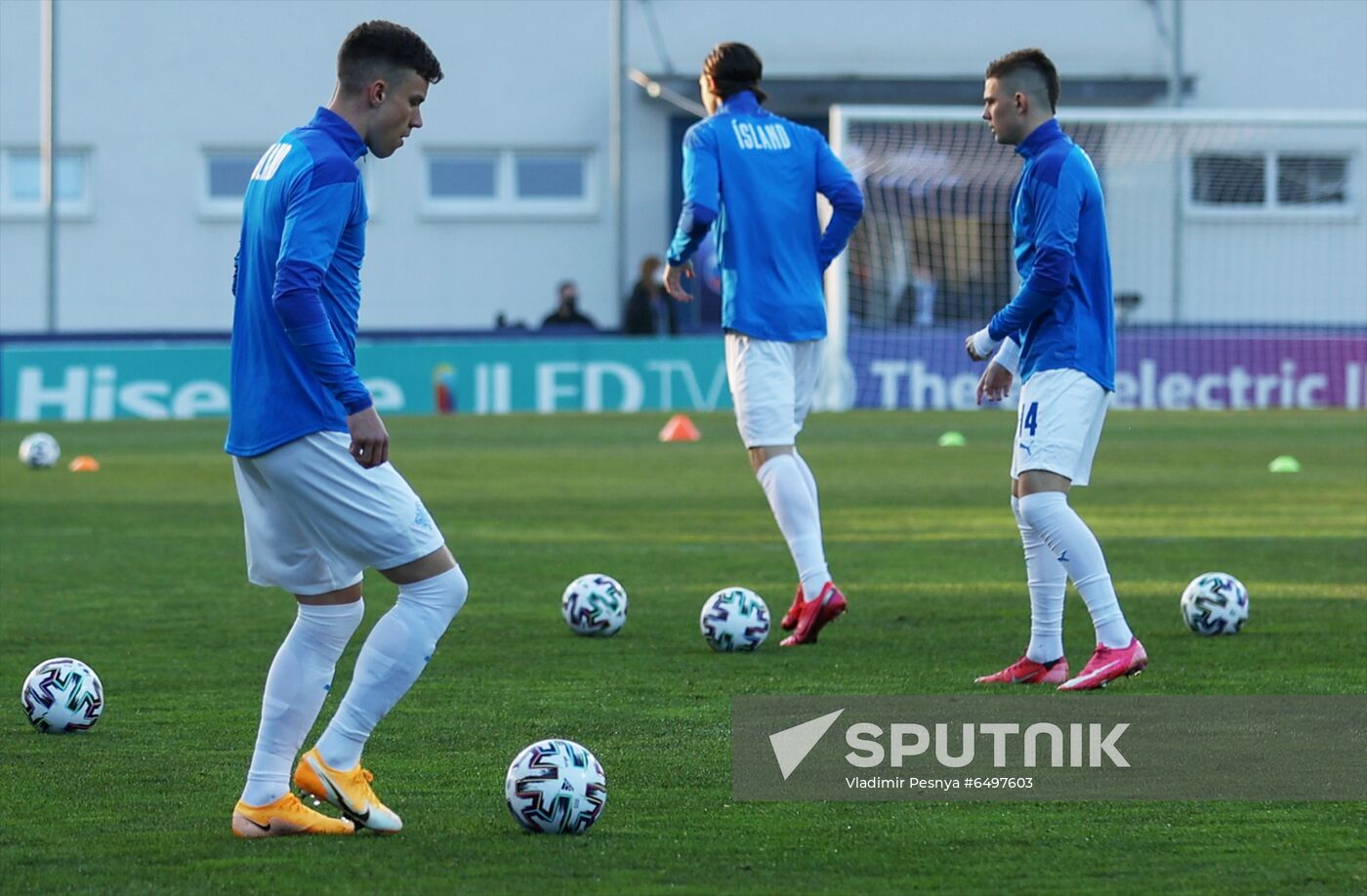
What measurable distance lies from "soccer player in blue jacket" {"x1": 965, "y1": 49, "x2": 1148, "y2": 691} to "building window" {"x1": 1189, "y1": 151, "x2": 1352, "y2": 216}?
24.9 metres

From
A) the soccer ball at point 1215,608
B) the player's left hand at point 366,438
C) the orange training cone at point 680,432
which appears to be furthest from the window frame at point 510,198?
the player's left hand at point 366,438

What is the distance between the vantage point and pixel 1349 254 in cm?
3103

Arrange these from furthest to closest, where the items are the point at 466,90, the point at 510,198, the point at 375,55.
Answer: the point at 510,198 → the point at 466,90 → the point at 375,55

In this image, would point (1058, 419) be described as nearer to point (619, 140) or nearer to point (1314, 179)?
point (619, 140)

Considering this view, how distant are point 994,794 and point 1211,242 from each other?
28.5m

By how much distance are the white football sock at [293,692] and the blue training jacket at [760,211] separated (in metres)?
3.72

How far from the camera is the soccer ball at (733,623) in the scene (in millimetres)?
8180

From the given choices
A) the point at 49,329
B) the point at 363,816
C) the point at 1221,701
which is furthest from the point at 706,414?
the point at 363,816

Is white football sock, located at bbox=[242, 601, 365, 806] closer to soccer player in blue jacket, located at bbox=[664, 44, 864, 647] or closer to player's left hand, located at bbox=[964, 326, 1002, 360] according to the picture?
player's left hand, located at bbox=[964, 326, 1002, 360]

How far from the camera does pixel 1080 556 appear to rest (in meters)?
7.18

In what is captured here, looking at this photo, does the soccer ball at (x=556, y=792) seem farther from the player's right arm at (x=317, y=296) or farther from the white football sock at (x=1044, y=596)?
the white football sock at (x=1044, y=596)

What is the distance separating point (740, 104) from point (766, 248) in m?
0.59

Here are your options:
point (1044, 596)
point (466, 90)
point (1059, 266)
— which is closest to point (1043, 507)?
point (1044, 596)

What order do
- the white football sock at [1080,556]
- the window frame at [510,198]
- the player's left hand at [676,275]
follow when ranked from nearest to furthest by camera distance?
1. the white football sock at [1080,556]
2. the player's left hand at [676,275]
3. the window frame at [510,198]
